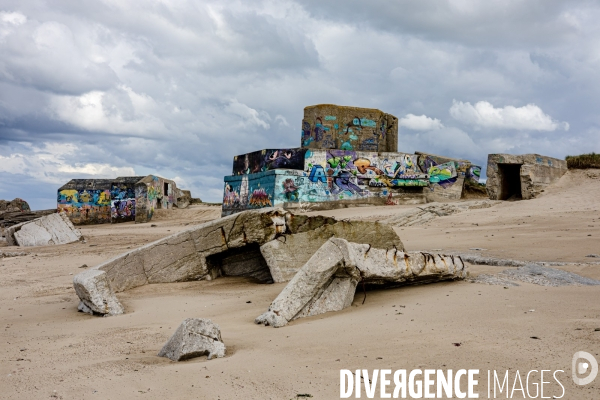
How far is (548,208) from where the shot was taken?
13.6m

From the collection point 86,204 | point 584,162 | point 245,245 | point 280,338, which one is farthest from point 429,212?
point 86,204

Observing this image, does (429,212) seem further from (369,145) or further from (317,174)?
(369,145)

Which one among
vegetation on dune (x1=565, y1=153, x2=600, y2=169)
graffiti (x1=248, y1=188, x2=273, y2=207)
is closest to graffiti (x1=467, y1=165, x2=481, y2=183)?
vegetation on dune (x1=565, y1=153, x2=600, y2=169)

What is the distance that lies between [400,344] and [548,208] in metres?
11.6

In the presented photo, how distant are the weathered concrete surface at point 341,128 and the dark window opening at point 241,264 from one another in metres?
15.6

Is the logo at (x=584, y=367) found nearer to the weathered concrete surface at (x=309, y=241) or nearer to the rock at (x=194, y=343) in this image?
the rock at (x=194, y=343)

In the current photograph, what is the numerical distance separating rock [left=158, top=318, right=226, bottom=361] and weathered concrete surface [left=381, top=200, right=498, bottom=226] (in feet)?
32.5

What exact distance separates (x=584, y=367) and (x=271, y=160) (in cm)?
1964

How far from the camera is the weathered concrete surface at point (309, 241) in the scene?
667 centimetres

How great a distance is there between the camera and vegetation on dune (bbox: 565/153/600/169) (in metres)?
18.7

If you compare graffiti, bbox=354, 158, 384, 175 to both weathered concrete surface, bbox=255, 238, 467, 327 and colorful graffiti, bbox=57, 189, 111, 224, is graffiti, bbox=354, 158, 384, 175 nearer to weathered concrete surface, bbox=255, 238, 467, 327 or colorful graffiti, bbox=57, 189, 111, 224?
colorful graffiti, bbox=57, 189, 111, 224

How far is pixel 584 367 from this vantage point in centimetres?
283

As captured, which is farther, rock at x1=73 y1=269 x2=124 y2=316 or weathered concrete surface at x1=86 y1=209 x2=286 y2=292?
weathered concrete surface at x1=86 y1=209 x2=286 y2=292

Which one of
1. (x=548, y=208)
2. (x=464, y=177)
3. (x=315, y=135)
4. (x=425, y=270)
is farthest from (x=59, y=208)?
(x=425, y=270)
